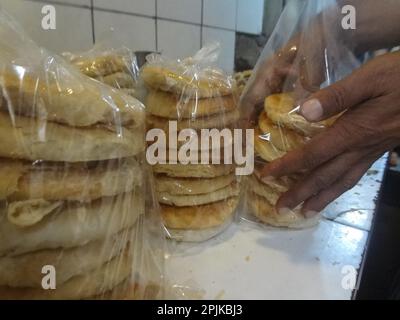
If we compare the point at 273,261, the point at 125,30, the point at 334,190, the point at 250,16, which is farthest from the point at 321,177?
the point at 250,16

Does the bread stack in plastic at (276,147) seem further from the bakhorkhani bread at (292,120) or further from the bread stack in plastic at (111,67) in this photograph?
the bread stack in plastic at (111,67)

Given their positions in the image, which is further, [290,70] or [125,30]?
[125,30]

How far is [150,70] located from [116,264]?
0.33 metres

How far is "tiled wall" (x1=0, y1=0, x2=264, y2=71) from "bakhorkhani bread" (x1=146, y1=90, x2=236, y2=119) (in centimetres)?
31

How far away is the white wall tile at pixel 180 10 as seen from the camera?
37.2 inches

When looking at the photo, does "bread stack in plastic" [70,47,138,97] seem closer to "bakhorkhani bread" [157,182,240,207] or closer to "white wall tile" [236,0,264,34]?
"bakhorkhani bread" [157,182,240,207]

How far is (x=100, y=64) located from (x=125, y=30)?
30 cm

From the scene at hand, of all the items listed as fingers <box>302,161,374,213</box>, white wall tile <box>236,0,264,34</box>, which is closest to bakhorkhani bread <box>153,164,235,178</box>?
fingers <box>302,161,374,213</box>

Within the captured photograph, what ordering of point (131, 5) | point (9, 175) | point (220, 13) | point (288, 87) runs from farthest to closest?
1. point (220, 13)
2. point (131, 5)
3. point (288, 87)
4. point (9, 175)

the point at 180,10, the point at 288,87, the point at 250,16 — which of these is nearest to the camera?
the point at 288,87

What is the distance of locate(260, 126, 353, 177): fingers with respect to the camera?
0.54m

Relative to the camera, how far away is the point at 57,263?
0.32 meters

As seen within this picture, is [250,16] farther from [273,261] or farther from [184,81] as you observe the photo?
[273,261]

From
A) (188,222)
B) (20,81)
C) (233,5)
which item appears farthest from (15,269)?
(233,5)
